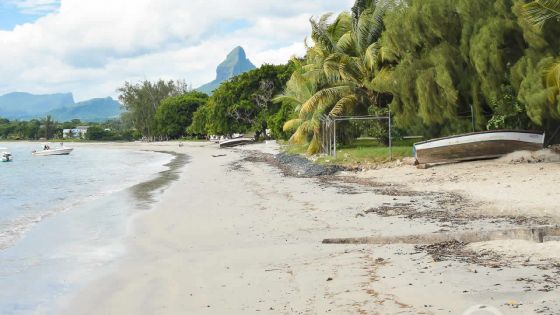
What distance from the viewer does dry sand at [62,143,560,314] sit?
224 inches

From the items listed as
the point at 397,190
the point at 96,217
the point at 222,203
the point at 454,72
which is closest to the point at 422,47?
the point at 454,72

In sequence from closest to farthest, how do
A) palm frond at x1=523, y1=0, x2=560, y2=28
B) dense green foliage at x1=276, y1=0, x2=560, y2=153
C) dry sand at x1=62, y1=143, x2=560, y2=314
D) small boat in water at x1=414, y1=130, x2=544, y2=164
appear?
dry sand at x1=62, y1=143, x2=560, y2=314 → palm frond at x1=523, y1=0, x2=560, y2=28 → dense green foliage at x1=276, y1=0, x2=560, y2=153 → small boat in water at x1=414, y1=130, x2=544, y2=164

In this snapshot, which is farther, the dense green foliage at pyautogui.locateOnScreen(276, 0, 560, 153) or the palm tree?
the palm tree

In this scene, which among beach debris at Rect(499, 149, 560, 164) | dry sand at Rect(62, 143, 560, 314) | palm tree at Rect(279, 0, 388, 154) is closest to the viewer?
dry sand at Rect(62, 143, 560, 314)

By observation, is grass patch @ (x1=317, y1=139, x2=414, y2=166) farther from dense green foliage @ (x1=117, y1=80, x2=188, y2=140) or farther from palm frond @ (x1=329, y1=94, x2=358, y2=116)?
dense green foliage @ (x1=117, y1=80, x2=188, y2=140)

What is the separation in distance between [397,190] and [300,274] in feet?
28.0

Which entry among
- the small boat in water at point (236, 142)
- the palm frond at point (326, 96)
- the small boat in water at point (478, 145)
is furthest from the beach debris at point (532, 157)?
the small boat in water at point (236, 142)

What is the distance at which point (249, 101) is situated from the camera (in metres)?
60.8

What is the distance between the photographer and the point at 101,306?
6.89 m

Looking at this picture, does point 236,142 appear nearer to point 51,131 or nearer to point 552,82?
point 552,82

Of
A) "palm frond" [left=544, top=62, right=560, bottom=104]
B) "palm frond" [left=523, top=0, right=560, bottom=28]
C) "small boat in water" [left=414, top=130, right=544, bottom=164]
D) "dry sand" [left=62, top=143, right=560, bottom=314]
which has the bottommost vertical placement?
"dry sand" [left=62, top=143, right=560, bottom=314]

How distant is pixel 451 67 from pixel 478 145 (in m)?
3.15

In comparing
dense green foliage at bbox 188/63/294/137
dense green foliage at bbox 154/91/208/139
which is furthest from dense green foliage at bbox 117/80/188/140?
dense green foliage at bbox 188/63/294/137

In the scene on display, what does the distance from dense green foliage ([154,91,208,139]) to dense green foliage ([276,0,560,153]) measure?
6892 cm
